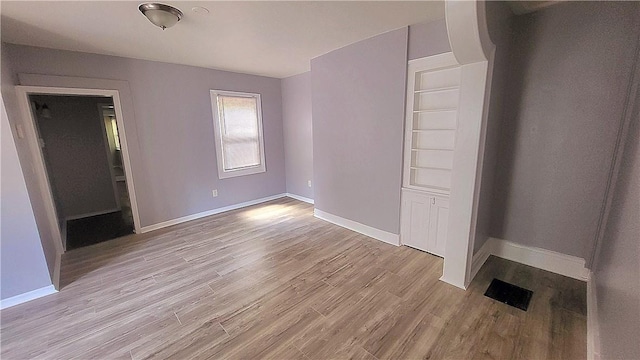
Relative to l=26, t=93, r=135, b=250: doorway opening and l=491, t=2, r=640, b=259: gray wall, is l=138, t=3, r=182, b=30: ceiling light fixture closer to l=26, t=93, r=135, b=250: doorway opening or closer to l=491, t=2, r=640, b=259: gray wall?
l=26, t=93, r=135, b=250: doorway opening

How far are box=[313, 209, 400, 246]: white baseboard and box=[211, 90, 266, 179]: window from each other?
1722 mm

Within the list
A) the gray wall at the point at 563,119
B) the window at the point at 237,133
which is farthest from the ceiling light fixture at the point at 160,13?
the gray wall at the point at 563,119

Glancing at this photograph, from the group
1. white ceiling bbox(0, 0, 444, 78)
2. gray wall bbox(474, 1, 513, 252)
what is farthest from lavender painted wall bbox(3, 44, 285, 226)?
gray wall bbox(474, 1, 513, 252)

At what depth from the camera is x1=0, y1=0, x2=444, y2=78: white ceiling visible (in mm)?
2059

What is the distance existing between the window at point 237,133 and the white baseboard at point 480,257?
391 cm

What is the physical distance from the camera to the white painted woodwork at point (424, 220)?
2.74m

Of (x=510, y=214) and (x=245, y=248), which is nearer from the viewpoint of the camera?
(x=510, y=214)

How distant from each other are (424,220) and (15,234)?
13.2 ft

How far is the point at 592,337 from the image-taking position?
1653 millimetres

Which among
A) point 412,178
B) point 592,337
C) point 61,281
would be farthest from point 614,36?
point 61,281

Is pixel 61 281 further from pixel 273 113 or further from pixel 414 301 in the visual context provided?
pixel 273 113

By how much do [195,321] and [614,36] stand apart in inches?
160

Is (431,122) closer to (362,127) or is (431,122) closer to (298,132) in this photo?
(362,127)

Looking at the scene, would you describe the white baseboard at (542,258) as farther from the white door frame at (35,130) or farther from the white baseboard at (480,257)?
Result: the white door frame at (35,130)
